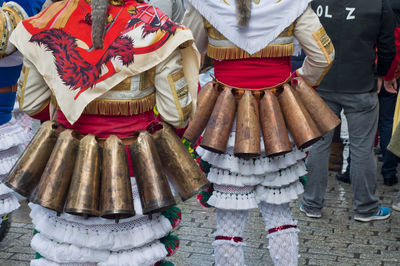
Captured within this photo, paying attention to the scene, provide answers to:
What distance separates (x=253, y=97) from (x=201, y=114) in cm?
35

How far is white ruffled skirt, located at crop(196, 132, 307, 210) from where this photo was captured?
390 centimetres

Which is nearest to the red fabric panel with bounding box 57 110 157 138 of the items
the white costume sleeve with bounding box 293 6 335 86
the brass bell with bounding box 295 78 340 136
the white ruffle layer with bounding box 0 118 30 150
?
the brass bell with bounding box 295 78 340 136

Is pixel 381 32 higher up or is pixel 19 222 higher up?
pixel 381 32

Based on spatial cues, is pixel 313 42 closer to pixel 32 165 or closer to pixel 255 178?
pixel 255 178

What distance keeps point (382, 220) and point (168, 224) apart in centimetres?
301

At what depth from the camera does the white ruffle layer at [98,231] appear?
3.01 meters

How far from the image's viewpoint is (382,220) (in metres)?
5.60

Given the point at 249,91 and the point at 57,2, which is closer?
the point at 57,2

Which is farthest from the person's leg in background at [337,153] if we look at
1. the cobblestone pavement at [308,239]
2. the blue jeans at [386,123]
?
the cobblestone pavement at [308,239]

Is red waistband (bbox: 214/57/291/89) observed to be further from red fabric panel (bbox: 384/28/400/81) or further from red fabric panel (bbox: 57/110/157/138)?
red fabric panel (bbox: 384/28/400/81)

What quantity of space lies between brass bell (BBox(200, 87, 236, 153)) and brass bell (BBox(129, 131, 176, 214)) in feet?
2.64

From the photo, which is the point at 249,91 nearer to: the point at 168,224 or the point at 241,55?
the point at 241,55

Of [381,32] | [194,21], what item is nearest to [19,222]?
[194,21]

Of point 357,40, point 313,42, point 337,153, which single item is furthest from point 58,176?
point 337,153
